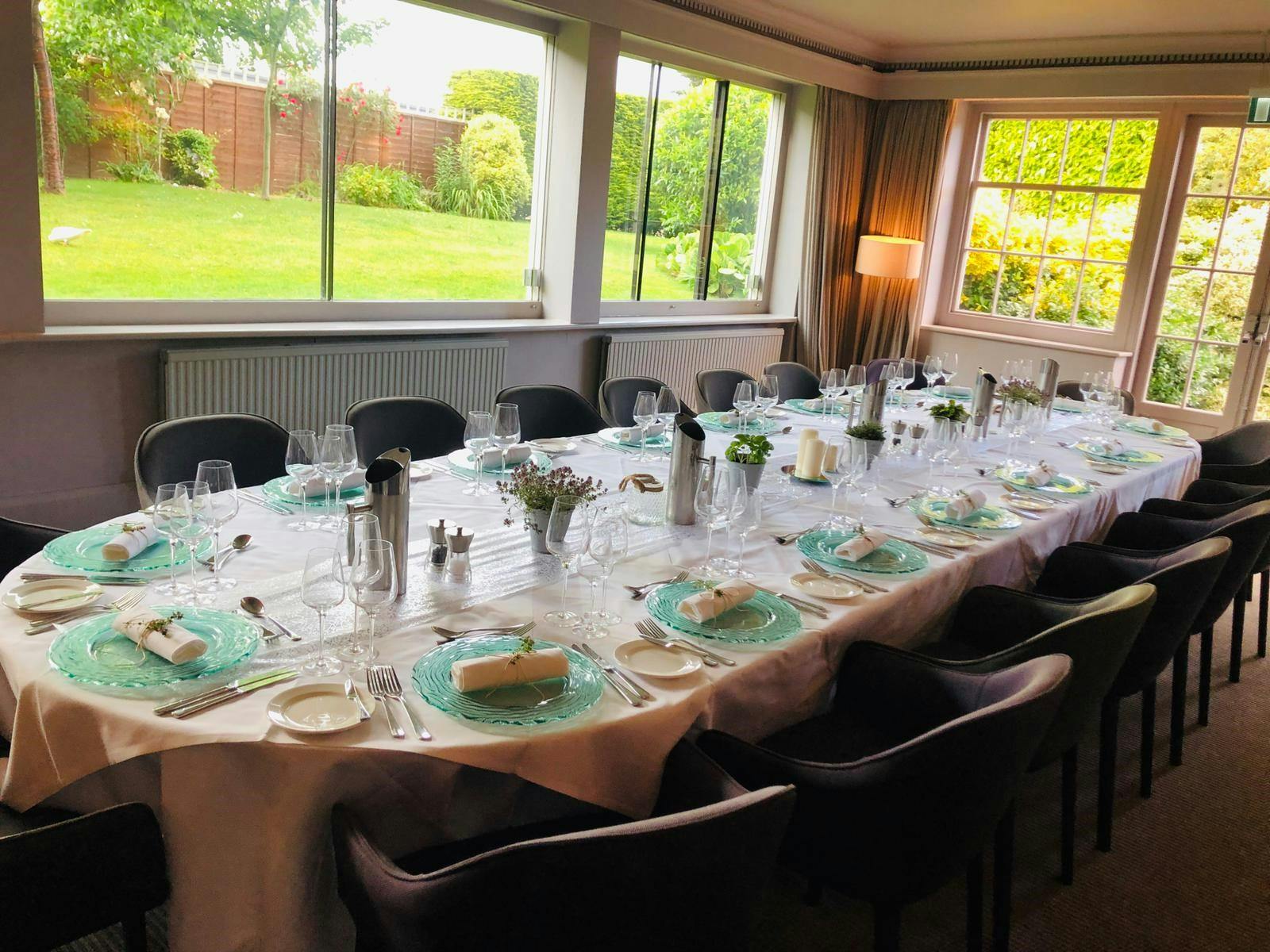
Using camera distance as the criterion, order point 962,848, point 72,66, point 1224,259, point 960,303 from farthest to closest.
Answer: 1. point 960,303
2. point 1224,259
3. point 72,66
4. point 962,848

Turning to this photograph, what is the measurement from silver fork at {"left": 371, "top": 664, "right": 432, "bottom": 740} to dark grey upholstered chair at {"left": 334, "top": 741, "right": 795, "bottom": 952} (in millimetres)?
171

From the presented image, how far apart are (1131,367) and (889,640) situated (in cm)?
494

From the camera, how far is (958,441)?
3.52 metres

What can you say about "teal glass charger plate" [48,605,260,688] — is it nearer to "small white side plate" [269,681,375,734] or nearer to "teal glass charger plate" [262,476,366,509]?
"small white side plate" [269,681,375,734]

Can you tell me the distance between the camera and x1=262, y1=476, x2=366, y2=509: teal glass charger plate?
235 centimetres

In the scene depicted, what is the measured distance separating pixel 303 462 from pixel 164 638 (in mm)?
795

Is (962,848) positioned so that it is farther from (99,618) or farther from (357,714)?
(99,618)

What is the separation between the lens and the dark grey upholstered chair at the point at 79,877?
127 centimetres

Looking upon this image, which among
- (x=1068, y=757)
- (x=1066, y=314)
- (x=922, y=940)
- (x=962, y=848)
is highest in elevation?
(x=1066, y=314)

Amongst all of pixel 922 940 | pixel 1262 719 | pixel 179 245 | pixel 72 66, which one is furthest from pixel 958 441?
pixel 72 66

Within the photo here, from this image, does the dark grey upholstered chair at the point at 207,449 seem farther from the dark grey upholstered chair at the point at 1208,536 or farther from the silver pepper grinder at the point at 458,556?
the dark grey upholstered chair at the point at 1208,536

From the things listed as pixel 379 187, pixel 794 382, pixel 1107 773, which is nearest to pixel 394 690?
pixel 1107 773

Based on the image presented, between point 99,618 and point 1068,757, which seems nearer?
point 99,618

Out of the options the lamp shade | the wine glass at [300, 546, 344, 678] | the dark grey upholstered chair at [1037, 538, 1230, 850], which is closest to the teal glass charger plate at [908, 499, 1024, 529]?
the dark grey upholstered chair at [1037, 538, 1230, 850]
